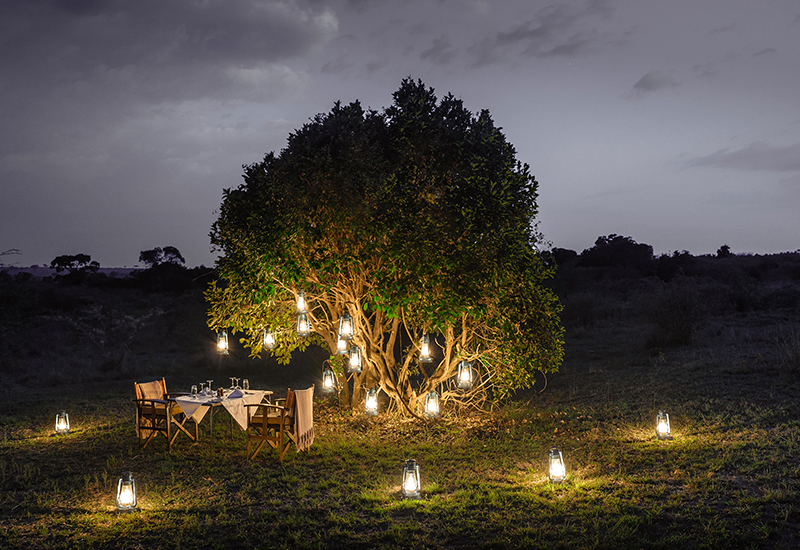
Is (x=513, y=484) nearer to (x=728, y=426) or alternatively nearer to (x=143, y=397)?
(x=728, y=426)

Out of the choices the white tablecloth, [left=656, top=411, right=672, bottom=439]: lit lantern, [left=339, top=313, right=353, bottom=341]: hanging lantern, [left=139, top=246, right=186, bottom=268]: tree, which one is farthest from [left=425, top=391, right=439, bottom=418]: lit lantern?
[left=139, top=246, right=186, bottom=268]: tree

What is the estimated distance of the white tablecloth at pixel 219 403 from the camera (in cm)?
650

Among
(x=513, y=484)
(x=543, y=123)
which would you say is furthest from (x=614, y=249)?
(x=513, y=484)

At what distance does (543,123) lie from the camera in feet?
34.1

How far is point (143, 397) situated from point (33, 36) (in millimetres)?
7755

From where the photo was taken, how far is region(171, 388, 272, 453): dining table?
650 cm

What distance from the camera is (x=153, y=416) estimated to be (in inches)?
259

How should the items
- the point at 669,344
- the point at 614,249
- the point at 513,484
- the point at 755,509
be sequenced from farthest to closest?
1. the point at 614,249
2. the point at 669,344
3. the point at 513,484
4. the point at 755,509

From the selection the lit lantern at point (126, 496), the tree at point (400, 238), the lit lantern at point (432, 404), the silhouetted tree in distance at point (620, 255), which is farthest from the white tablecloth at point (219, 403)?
the silhouetted tree in distance at point (620, 255)

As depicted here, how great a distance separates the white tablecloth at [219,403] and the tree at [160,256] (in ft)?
112

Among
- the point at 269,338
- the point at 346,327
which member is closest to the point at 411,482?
the point at 346,327

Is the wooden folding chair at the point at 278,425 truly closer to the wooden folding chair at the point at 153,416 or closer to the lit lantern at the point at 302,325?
the lit lantern at the point at 302,325

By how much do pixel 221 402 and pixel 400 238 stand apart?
9.84 feet

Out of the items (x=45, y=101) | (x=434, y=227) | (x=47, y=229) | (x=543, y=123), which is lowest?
(x=434, y=227)
